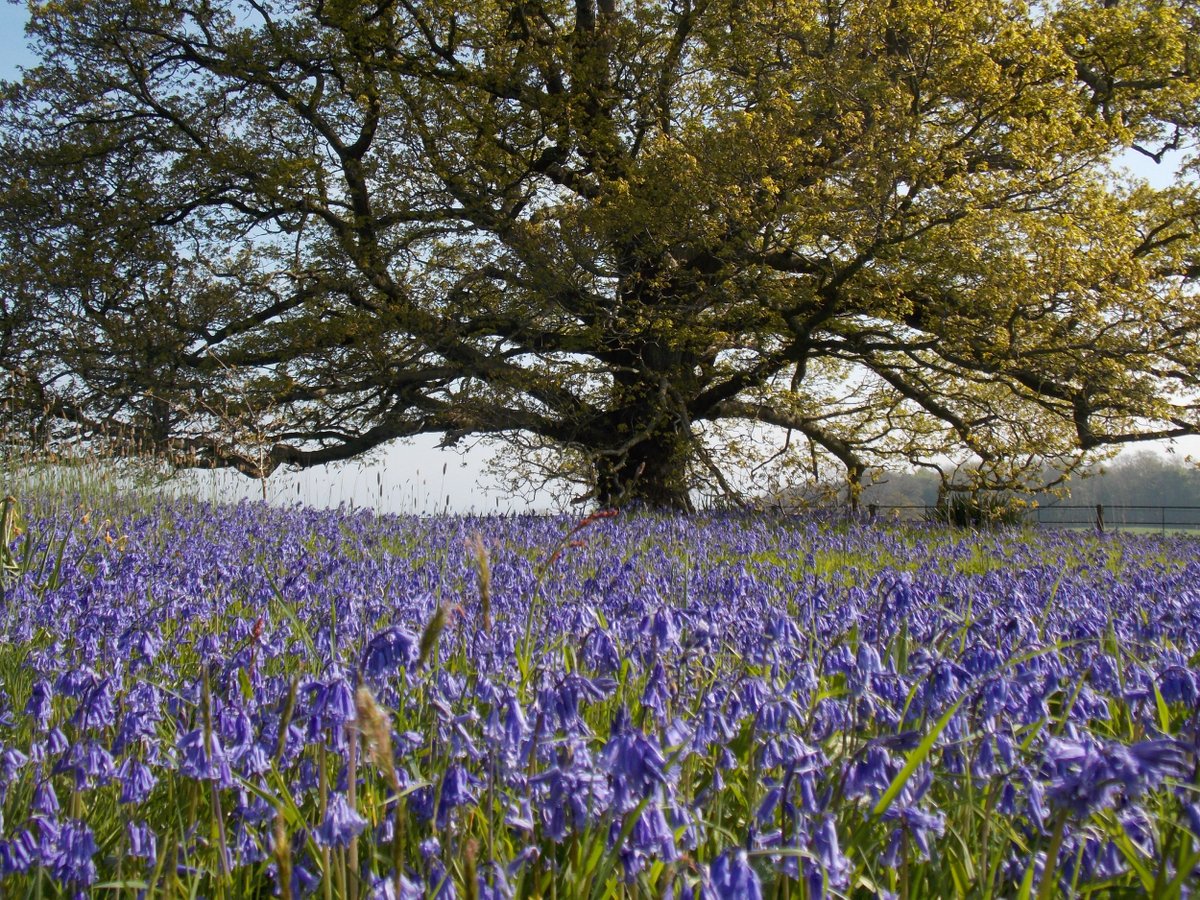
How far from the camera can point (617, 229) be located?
1308cm

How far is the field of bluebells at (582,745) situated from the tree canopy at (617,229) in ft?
28.2

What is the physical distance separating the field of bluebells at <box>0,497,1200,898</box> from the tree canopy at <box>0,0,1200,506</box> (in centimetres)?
859

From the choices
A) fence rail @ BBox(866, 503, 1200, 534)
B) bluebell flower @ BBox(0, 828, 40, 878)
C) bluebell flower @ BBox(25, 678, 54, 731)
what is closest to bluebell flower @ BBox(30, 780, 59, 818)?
bluebell flower @ BBox(0, 828, 40, 878)

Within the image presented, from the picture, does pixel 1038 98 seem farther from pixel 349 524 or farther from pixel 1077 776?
pixel 1077 776

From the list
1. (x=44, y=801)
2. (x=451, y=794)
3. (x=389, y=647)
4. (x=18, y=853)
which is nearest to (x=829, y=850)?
(x=451, y=794)

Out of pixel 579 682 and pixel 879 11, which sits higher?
pixel 879 11

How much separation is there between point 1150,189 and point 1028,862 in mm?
16276

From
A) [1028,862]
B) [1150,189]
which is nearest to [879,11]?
[1150,189]

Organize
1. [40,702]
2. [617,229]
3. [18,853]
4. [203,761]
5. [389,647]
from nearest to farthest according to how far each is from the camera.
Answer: [18,853] → [203,761] → [389,647] → [40,702] → [617,229]

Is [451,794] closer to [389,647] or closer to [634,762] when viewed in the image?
[389,647]

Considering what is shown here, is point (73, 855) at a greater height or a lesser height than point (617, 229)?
lesser

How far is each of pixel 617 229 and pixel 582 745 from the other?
11820 mm

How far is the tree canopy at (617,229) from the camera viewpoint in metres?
12.0

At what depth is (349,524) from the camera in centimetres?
906
